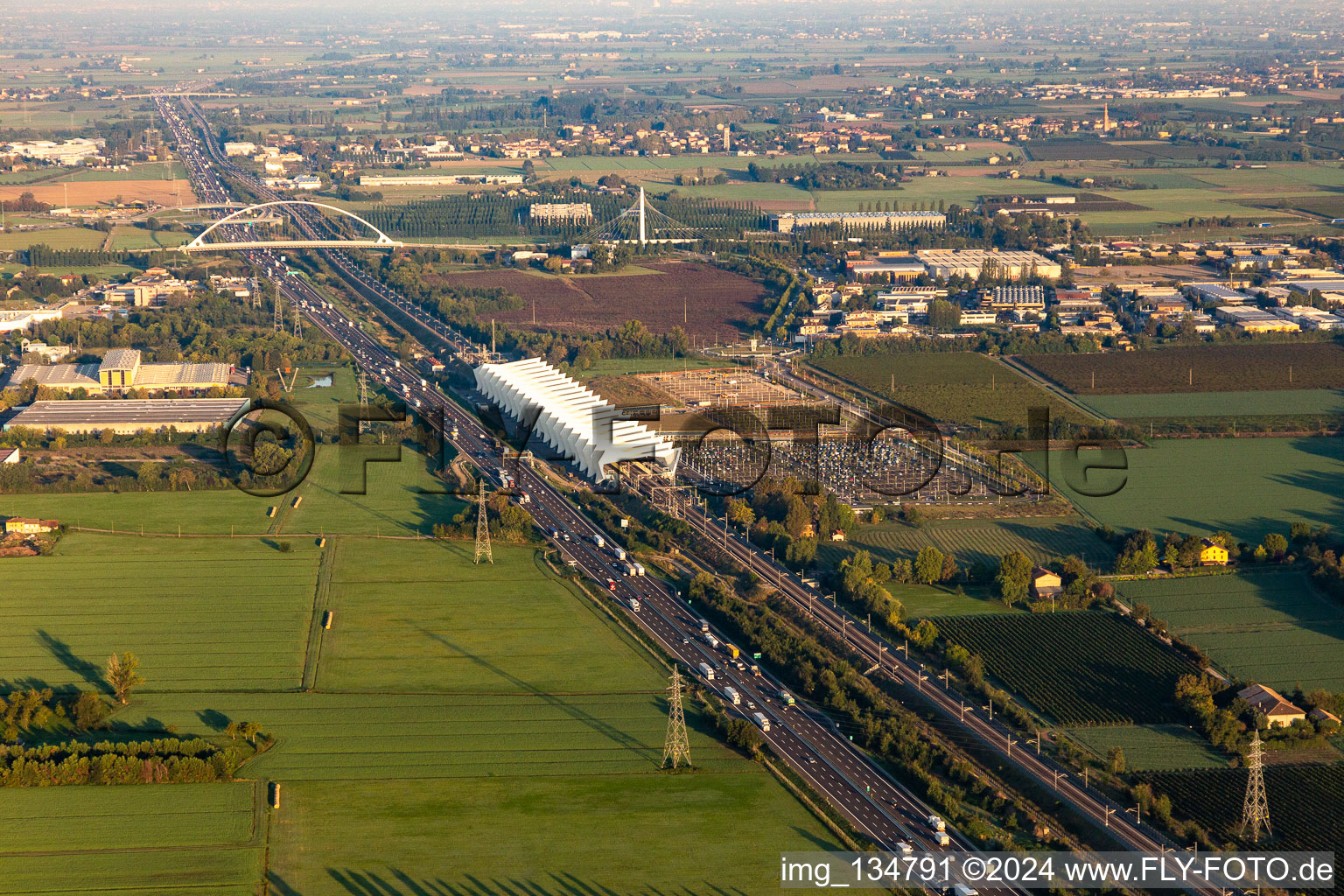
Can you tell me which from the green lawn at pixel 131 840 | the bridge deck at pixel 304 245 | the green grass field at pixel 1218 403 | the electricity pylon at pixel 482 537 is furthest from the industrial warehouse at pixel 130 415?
the bridge deck at pixel 304 245

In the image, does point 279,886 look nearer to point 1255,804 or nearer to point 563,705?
point 563,705

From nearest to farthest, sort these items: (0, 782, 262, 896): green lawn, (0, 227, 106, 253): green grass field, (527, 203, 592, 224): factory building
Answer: (0, 782, 262, 896): green lawn < (0, 227, 106, 253): green grass field < (527, 203, 592, 224): factory building

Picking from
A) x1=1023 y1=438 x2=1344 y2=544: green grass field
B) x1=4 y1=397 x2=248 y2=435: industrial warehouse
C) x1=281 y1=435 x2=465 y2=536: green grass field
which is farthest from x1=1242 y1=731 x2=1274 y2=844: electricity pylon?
x1=4 y1=397 x2=248 y2=435: industrial warehouse

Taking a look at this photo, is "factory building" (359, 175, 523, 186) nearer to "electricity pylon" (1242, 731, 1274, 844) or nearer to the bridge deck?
the bridge deck

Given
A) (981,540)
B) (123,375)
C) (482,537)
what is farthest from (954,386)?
(123,375)

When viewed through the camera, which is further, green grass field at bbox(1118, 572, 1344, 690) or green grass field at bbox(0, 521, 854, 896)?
green grass field at bbox(1118, 572, 1344, 690)

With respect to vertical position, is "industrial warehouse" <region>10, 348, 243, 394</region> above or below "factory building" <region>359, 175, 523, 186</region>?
below

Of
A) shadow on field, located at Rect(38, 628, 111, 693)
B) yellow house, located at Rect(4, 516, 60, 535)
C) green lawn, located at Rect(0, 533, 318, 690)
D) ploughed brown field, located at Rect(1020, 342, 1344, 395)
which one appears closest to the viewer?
shadow on field, located at Rect(38, 628, 111, 693)

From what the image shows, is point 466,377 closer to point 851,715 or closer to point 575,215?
point 851,715
